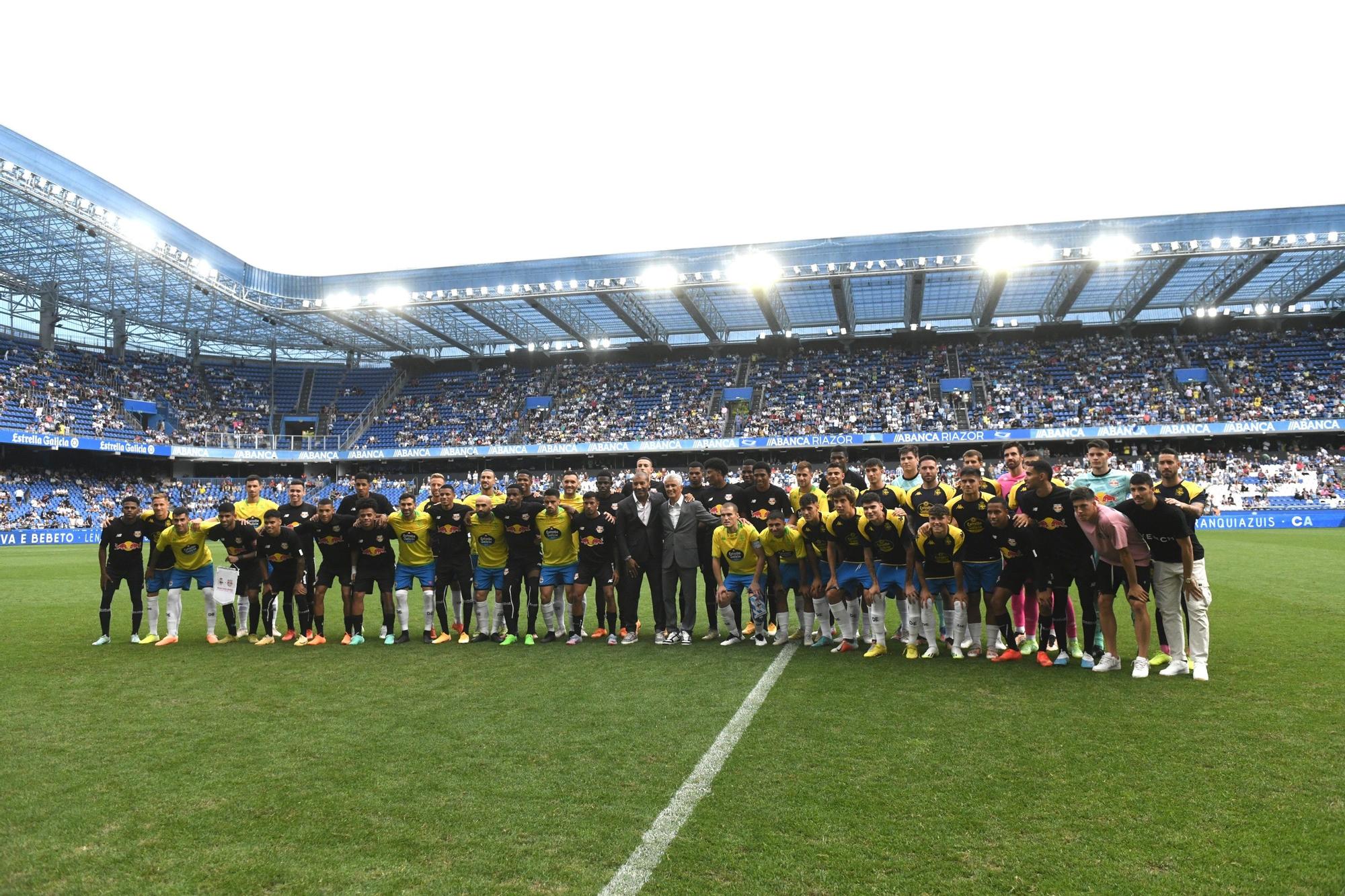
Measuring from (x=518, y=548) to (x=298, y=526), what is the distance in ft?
8.67

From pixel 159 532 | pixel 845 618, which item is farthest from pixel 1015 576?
pixel 159 532

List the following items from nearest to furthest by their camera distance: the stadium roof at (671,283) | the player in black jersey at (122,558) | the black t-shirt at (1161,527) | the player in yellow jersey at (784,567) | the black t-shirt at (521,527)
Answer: the black t-shirt at (1161,527), the player in yellow jersey at (784,567), the black t-shirt at (521,527), the player in black jersey at (122,558), the stadium roof at (671,283)

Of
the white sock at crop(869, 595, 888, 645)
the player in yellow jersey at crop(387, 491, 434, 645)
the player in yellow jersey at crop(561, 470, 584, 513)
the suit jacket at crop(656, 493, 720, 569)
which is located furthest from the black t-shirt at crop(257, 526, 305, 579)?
the white sock at crop(869, 595, 888, 645)

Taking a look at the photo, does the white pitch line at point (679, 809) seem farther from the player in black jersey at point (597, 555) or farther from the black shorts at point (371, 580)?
the black shorts at point (371, 580)

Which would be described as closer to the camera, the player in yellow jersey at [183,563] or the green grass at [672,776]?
the green grass at [672,776]

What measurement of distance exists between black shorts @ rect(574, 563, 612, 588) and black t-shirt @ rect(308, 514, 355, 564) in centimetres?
263

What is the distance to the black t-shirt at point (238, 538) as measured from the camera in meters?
9.02

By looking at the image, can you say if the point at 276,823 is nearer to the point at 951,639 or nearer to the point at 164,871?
the point at 164,871

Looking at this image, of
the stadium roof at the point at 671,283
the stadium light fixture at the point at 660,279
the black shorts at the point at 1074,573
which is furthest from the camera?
the stadium light fixture at the point at 660,279

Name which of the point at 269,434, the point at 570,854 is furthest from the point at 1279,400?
the point at 269,434

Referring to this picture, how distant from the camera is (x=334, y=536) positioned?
8.90 meters

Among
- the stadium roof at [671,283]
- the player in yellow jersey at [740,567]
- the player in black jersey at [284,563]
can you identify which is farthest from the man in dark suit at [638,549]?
the stadium roof at [671,283]

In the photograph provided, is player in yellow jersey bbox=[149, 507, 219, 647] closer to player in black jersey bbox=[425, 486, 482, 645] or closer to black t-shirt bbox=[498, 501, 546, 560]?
player in black jersey bbox=[425, 486, 482, 645]

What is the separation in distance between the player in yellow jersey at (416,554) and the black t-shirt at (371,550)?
0.41 ft
